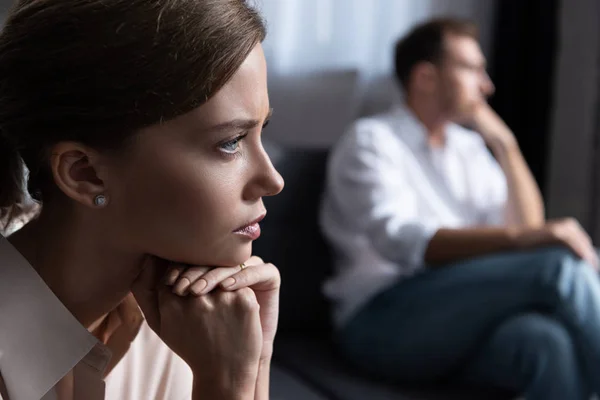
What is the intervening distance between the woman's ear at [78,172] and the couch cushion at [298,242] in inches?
47.5

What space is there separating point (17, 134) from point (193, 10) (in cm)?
23

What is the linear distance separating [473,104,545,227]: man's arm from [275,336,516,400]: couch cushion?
702mm

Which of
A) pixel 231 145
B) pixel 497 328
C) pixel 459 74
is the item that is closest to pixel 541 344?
pixel 497 328

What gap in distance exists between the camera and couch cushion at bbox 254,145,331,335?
2.10 meters

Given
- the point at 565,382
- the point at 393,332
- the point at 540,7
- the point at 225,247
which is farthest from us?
the point at 540,7

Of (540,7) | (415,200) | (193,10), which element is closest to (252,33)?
(193,10)

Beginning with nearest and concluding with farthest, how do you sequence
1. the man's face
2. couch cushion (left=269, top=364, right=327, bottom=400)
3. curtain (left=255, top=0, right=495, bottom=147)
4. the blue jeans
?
couch cushion (left=269, top=364, right=327, bottom=400), the blue jeans, the man's face, curtain (left=255, top=0, right=495, bottom=147)

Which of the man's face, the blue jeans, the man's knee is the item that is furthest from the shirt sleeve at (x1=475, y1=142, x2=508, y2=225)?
the man's knee

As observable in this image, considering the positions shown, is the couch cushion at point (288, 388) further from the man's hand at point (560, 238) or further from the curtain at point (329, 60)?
the curtain at point (329, 60)

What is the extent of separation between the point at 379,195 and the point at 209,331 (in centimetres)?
117

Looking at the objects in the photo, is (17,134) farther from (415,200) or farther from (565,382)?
(415,200)

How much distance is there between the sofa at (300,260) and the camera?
6.55ft

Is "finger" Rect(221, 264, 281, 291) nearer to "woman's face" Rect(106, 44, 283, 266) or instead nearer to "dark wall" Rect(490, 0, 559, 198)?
"woman's face" Rect(106, 44, 283, 266)

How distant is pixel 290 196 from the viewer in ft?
7.06
